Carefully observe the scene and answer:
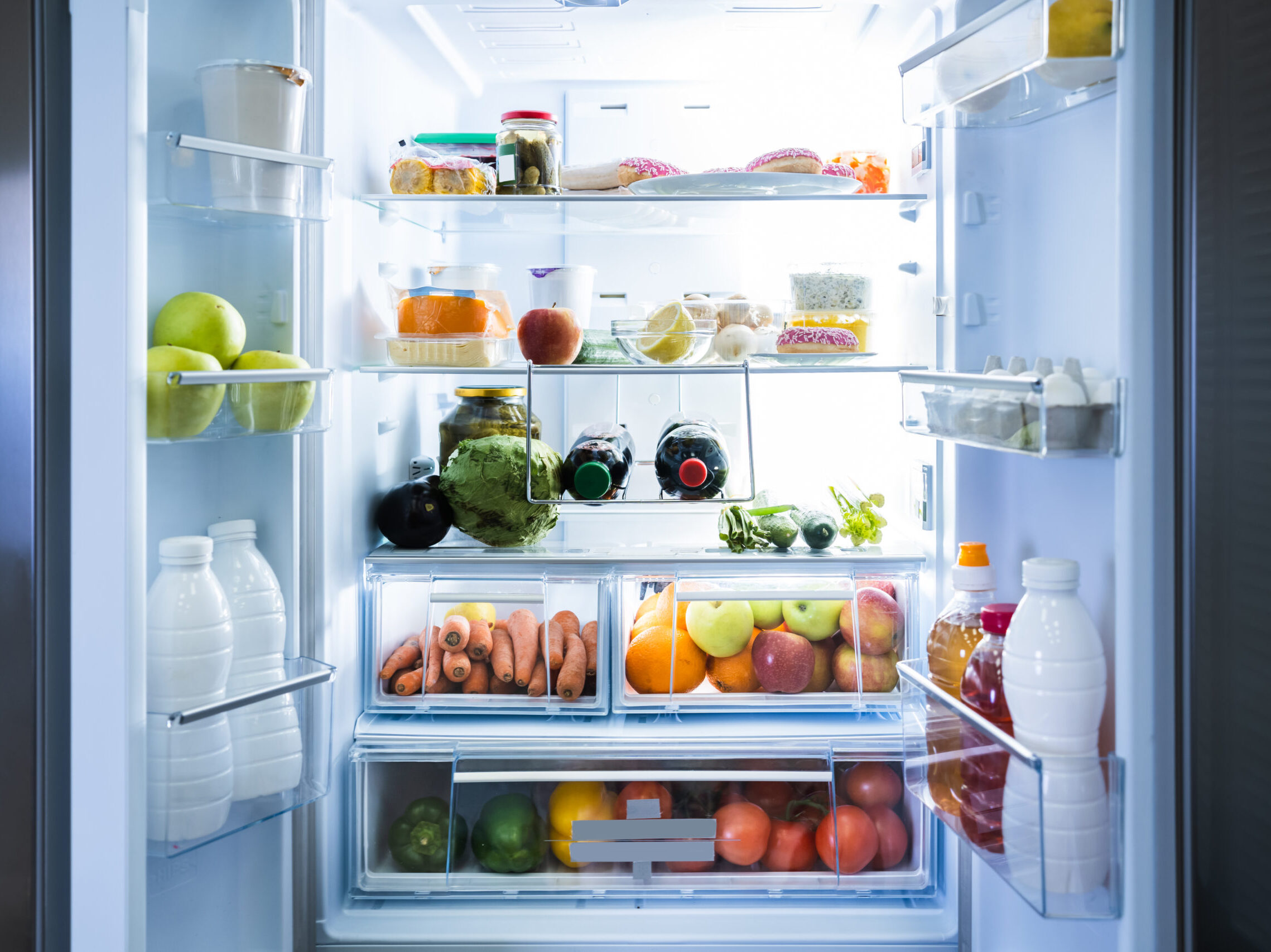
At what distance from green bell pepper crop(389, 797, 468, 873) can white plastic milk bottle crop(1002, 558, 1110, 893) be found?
88 centimetres

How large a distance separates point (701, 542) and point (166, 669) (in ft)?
3.12

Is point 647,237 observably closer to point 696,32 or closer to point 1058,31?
point 696,32

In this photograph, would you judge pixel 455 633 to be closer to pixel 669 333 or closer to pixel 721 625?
pixel 721 625

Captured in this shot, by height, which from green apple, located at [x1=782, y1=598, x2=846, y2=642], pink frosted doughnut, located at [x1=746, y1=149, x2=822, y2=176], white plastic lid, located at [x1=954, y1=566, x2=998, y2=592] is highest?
pink frosted doughnut, located at [x1=746, y1=149, x2=822, y2=176]

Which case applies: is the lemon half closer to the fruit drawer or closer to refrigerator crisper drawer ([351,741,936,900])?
the fruit drawer

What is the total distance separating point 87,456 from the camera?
100 cm

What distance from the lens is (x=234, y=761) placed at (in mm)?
1168

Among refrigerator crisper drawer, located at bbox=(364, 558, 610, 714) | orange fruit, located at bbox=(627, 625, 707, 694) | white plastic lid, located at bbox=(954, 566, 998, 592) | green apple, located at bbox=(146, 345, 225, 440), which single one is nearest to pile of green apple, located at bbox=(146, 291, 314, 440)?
green apple, located at bbox=(146, 345, 225, 440)

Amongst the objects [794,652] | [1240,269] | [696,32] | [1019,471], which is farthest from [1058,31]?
Answer: [794,652]

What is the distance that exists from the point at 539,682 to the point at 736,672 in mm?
326

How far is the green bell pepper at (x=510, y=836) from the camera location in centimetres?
149

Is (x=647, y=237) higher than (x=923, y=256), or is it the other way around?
(x=647, y=237)

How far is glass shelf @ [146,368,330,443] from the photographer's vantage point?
1034mm

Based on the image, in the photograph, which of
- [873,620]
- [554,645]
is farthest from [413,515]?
[873,620]
